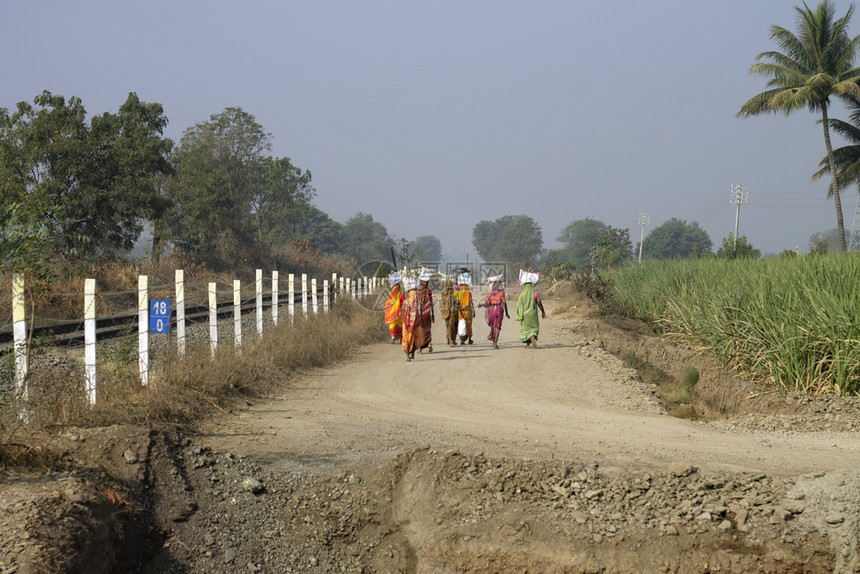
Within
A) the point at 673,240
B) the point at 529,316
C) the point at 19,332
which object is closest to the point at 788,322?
the point at 529,316

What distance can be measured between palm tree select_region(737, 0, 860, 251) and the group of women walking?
20998 mm

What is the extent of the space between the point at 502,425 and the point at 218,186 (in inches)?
1412

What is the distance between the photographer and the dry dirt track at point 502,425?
6.73 meters

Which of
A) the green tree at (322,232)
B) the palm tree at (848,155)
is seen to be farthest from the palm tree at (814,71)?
the green tree at (322,232)

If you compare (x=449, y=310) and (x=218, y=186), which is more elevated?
(x=218, y=186)

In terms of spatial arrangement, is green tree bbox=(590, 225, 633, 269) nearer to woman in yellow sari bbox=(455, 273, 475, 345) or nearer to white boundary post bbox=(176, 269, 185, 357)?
woman in yellow sari bbox=(455, 273, 475, 345)

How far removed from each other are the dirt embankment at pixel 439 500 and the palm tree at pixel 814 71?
2715 cm

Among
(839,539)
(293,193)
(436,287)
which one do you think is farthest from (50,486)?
(293,193)

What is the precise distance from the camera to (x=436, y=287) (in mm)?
45969

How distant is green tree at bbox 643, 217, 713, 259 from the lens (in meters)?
109

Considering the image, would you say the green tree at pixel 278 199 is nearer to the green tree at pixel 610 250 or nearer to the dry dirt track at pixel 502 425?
the green tree at pixel 610 250

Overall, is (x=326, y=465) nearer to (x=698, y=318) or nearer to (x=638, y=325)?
(x=698, y=318)

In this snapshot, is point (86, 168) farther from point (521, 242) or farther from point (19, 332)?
point (521, 242)

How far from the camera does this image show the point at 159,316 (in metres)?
8.52
